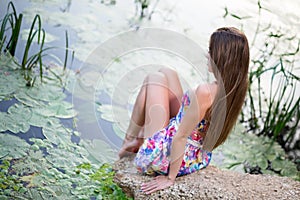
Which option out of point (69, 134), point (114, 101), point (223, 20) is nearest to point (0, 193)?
point (69, 134)

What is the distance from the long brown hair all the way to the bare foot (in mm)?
412

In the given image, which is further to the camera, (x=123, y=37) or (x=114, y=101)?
(x=123, y=37)

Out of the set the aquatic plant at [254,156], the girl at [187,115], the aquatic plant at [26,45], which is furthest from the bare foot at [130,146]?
the aquatic plant at [26,45]

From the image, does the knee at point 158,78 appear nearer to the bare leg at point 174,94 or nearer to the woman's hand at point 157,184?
the bare leg at point 174,94

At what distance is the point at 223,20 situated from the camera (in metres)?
3.69

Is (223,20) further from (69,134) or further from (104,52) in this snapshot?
(69,134)

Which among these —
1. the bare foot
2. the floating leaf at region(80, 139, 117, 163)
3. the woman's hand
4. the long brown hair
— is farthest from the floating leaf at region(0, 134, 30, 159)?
the long brown hair

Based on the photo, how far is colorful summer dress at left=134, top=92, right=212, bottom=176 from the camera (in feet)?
6.32

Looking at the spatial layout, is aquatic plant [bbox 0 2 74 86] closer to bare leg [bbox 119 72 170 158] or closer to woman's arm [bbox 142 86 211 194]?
bare leg [bbox 119 72 170 158]

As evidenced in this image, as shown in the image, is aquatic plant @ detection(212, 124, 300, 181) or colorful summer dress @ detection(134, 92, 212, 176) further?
aquatic plant @ detection(212, 124, 300, 181)

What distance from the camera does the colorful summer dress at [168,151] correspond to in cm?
193

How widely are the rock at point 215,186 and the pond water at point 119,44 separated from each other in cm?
29

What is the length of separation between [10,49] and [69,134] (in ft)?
2.26

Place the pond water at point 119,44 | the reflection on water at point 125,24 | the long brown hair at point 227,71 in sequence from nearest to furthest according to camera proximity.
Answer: the long brown hair at point 227,71 → the pond water at point 119,44 → the reflection on water at point 125,24
